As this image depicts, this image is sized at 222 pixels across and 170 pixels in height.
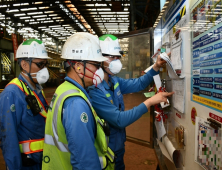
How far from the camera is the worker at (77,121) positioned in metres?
1.20

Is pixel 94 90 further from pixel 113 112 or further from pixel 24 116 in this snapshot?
pixel 24 116

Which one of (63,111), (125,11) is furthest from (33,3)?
(63,111)

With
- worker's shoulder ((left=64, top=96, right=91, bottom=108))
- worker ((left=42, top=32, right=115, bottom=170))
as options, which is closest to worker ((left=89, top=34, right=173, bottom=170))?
worker ((left=42, top=32, right=115, bottom=170))

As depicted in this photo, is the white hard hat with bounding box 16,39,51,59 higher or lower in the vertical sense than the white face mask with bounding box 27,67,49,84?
higher

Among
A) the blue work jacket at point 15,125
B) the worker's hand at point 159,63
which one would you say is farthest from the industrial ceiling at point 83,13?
the blue work jacket at point 15,125

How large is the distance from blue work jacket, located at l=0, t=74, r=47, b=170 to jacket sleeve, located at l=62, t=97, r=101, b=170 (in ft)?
3.09

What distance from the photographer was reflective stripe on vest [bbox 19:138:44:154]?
2.02m

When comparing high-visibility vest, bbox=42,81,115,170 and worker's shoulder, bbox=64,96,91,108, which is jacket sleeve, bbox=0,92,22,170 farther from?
worker's shoulder, bbox=64,96,91,108

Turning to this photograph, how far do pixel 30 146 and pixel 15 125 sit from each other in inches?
11.6

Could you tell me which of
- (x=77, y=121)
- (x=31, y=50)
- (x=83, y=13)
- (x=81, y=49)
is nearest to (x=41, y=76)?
(x=31, y=50)

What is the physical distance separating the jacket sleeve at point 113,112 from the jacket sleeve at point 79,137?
0.65 m

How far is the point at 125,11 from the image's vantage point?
9.95m

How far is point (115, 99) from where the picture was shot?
7.29 feet

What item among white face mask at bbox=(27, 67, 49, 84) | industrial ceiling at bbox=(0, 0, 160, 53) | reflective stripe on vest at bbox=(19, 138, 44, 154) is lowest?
reflective stripe on vest at bbox=(19, 138, 44, 154)
